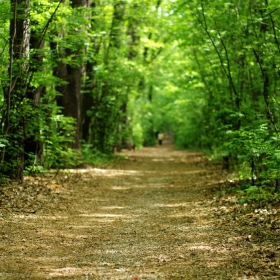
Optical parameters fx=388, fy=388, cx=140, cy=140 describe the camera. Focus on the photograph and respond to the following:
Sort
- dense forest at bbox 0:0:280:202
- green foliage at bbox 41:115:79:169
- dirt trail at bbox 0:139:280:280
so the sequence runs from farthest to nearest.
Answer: green foliage at bbox 41:115:79:169
dense forest at bbox 0:0:280:202
dirt trail at bbox 0:139:280:280

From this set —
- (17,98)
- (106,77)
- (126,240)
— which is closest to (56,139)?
(17,98)

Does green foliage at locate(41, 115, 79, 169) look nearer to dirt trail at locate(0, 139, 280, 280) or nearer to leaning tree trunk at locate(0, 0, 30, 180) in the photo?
leaning tree trunk at locate(0, 0, 30, 180)

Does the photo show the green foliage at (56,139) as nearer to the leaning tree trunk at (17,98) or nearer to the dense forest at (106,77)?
the dense forest at (106,77)

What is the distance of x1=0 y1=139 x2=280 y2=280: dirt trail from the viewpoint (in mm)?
4277

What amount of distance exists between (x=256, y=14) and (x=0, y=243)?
27.4 feet

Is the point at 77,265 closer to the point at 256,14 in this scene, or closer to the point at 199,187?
the point at 199,187

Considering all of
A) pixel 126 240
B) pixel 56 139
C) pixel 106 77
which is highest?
pixel 106 77

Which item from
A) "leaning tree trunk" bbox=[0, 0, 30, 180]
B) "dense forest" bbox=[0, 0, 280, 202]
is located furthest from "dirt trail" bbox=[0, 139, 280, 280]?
"dense forest" bbox=[0, 0, 280, 202]

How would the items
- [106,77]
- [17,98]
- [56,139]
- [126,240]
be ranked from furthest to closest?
[106,77] → [56,139] → [17,98] → [126,240]

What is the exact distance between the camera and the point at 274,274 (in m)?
3.97

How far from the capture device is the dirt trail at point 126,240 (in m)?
4.28

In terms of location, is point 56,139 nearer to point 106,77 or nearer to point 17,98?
point 17,98

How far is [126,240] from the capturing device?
5730 millimetres

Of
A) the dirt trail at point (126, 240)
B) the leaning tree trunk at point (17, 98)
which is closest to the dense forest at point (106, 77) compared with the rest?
the leaning tree trunk at point (17, 98)
